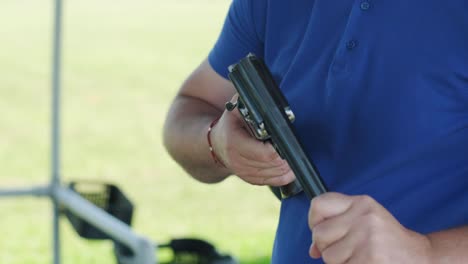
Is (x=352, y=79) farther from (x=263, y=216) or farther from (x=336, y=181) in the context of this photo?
(x=263, y=216)

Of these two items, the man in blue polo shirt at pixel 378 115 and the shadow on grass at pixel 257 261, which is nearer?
the man in blue polo shirt at pixel 378 115

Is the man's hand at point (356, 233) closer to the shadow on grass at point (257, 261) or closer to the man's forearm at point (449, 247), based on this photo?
the man's forearm at point (449, 247)

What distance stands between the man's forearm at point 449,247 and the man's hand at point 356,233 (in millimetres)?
36

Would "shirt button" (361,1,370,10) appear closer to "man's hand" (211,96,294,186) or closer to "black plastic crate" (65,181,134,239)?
"man's hand" (211,96,294,186)

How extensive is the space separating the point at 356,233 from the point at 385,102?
27 centimetres

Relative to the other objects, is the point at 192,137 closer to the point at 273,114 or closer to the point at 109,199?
the point at 273,114

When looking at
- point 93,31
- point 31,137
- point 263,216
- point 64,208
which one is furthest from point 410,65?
point 93,31

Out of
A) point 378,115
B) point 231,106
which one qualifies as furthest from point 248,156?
point 378,115

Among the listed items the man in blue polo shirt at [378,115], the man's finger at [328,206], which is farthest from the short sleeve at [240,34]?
the man's finger at [328,206]

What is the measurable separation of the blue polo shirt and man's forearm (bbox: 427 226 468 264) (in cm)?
14

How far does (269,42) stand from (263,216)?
492 cm

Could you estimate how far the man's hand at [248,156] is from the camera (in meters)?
1.29

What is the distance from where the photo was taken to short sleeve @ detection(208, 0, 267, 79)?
1478 millimetres

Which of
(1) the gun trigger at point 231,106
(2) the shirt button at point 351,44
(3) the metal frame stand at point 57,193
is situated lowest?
(3) the metal frame stand at point 57,193
